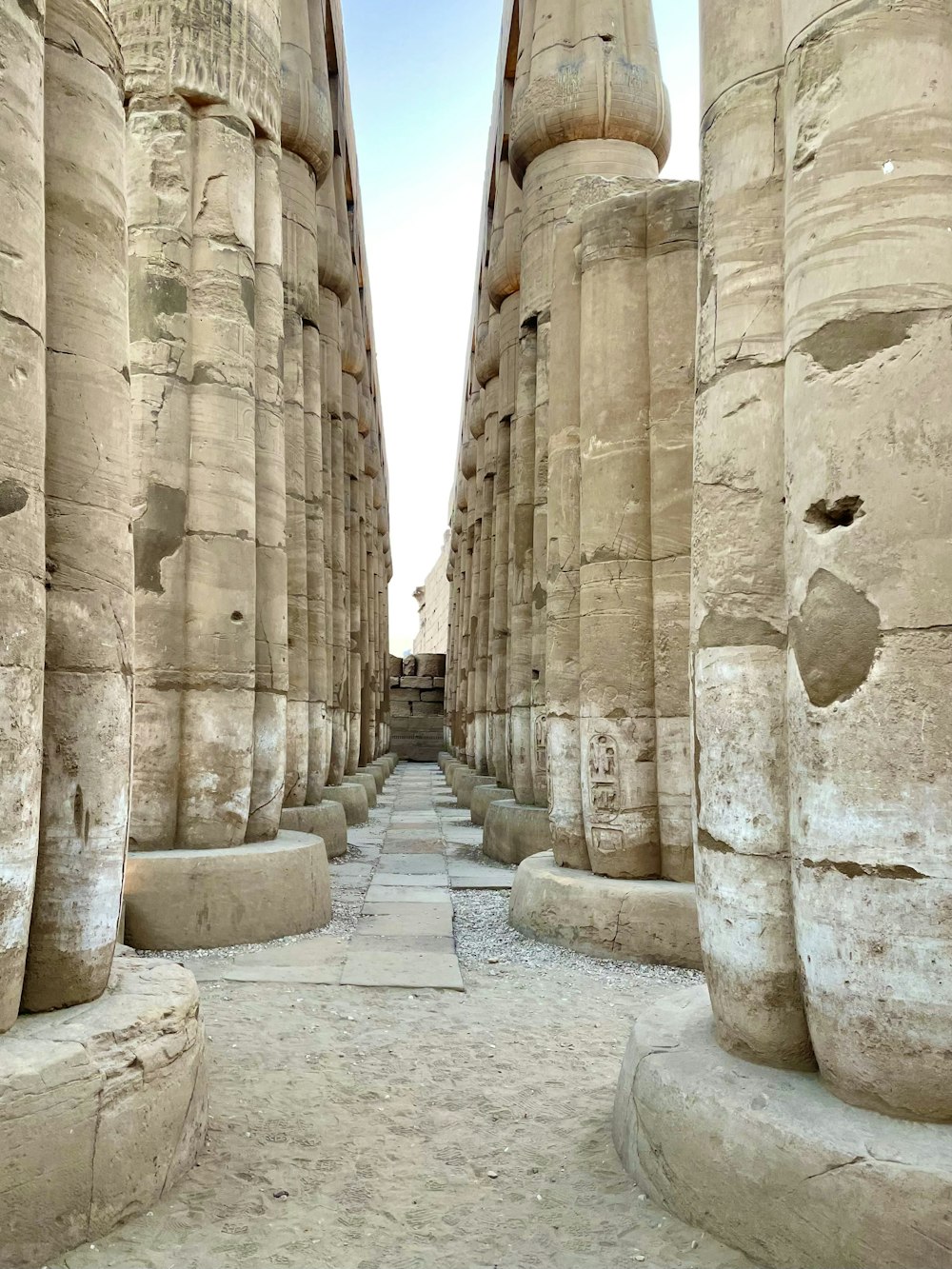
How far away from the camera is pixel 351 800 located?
12.4m

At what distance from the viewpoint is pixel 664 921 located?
221 inches

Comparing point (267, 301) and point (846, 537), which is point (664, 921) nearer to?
point (846, 537)

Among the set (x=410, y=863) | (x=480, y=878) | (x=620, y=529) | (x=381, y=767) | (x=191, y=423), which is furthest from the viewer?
(x=381, y=767)

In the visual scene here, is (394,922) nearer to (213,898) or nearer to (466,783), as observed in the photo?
(213,898)

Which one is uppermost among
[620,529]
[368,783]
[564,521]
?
[564,521]

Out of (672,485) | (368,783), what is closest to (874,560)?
(672,485)

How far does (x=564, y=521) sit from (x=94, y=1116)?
5.13m

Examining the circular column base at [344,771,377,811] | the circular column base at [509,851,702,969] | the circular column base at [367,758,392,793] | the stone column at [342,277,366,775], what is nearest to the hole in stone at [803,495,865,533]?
the circular column base at [509,851,702,969]

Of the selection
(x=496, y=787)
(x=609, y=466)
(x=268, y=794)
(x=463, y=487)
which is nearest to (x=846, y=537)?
(x=609, y=466)

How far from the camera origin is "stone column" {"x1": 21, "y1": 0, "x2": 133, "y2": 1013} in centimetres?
310

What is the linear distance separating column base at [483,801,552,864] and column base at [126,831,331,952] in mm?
2862

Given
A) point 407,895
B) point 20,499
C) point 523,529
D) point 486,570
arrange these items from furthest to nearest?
point 486,570 < point 523,529 < point 407,895 < point 20,499

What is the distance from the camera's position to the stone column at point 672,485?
5.89 metres

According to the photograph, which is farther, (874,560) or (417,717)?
(417,717)
